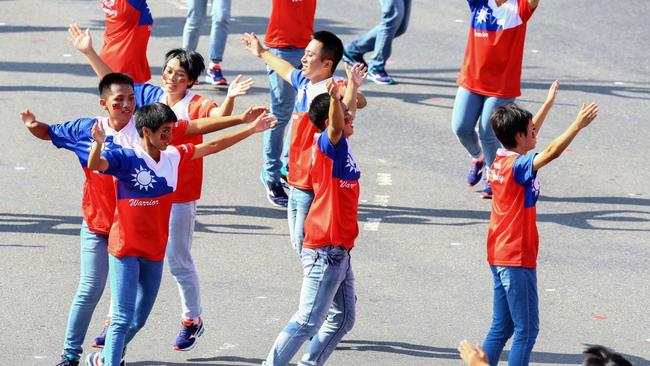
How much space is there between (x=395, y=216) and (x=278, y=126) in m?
1.18

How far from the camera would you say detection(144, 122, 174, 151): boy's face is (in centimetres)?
656

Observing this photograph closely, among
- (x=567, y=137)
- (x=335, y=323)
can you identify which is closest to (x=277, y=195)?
(x=335, y=323)

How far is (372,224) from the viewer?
9.62 meters

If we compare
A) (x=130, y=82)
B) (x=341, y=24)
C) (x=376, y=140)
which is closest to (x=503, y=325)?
(x=130, y=82)

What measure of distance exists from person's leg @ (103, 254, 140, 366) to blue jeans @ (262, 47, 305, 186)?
3408 millimetres

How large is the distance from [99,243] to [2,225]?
106 inches

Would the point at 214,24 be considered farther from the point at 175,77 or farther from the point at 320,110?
the point at 320,110

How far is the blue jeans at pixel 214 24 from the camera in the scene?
1269cm

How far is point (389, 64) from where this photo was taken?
1402 centimetres

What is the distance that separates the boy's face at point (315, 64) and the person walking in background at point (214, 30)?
4.94 metres

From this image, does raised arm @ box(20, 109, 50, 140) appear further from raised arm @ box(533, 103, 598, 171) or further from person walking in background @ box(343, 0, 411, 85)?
person walking in background @ box(343, 0, 411, 85)

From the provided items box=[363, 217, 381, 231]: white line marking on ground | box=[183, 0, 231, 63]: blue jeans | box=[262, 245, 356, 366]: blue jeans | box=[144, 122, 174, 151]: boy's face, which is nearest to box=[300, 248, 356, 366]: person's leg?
box=[262, 245, 356, 366]: blue jeans

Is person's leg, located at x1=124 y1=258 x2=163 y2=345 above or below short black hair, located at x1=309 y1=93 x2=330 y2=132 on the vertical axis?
below

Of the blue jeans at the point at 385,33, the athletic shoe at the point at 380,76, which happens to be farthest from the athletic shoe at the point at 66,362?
the athletic shoe at the point at 380,76
